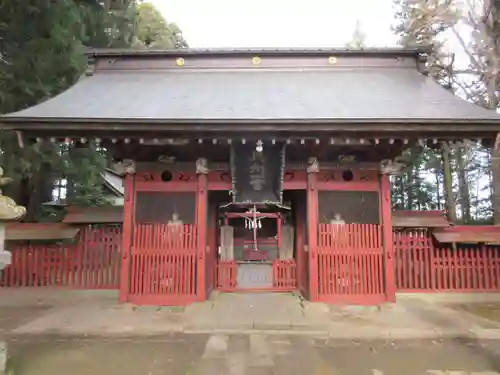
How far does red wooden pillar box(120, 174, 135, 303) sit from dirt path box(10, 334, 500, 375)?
201 centimetres

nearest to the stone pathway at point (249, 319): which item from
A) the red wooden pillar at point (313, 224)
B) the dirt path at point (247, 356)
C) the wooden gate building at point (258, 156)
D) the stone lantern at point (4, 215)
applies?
the dirt path at point (247, 356)

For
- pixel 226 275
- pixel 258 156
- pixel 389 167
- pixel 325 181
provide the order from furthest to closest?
pixel 226 275, pixel 325 181, pixel 389 167, pixel 258 156

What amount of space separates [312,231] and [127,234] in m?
3.72

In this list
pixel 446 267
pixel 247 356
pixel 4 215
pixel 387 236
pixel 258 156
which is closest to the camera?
pixel 4 215

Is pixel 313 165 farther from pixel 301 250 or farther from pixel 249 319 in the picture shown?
pixel 249 319

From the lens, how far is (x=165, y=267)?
743cm

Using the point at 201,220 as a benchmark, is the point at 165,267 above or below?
below

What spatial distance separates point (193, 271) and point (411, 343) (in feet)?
13.4

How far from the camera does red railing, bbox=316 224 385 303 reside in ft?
24.2

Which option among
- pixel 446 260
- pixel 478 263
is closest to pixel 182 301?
pixel 446 260

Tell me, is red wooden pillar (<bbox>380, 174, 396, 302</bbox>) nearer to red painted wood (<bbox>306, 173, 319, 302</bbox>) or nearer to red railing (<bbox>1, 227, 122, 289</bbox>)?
red painted wood (<bbox>306, 173, 319, 302</bbox>)

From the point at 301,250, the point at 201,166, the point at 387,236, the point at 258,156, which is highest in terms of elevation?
the point at 258,156

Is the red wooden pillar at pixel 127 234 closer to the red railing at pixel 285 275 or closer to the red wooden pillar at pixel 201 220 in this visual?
the red wooden pillar at pixel 201 220

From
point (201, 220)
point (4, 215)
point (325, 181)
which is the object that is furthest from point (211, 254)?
point (4, 215)
